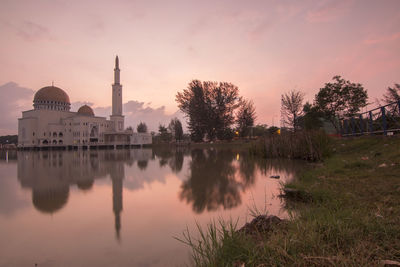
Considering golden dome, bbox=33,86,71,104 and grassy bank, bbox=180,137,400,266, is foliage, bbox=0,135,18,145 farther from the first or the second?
grassy bank, bbox=180,137,400,266

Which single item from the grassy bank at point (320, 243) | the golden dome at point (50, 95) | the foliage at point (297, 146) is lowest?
the grassy bank at point (320, 243)

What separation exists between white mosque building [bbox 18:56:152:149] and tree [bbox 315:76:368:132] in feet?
117

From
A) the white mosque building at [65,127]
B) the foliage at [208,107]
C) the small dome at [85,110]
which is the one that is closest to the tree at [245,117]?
the foliage at [208,107]

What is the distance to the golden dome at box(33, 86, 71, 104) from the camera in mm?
49981

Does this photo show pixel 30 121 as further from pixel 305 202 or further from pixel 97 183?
pixel 305 202

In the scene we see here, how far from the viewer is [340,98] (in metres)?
22.5

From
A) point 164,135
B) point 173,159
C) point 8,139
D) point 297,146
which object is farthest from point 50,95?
point 297,146

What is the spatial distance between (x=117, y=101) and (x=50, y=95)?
14.7m

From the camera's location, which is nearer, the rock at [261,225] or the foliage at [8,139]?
the rock at [261,225]

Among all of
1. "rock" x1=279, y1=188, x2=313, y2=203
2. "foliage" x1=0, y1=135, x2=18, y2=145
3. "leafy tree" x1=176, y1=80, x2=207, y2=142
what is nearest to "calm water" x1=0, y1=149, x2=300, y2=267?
"rock" x1=279, y1=188, x2=313, y2=203

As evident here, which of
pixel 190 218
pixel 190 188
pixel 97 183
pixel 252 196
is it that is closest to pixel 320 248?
pixel 190 218

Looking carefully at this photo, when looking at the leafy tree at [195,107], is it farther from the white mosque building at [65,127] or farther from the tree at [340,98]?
the tree at [340,98]

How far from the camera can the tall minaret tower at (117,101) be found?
50062 mm

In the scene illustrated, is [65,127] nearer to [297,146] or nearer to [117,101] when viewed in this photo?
[117,101]
